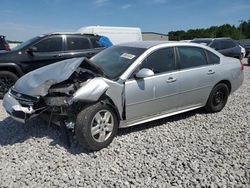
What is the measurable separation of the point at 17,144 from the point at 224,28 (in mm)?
83855

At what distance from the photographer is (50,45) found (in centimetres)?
762

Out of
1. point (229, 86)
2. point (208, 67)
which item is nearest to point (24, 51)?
point (208, 67)

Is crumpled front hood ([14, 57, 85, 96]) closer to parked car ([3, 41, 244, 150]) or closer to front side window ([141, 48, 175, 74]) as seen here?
parked car ([3, 41, 244, 150])

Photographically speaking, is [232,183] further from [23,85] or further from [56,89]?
[23,85]

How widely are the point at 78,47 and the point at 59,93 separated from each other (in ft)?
13.8

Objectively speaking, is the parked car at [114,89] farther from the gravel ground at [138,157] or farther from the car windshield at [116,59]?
the gravel ground at [138,157]

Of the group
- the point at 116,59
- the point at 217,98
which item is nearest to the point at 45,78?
the point at 116,59

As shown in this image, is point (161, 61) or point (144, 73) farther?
point (161, 61)

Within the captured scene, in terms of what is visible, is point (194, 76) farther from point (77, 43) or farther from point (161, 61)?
point (77, 43)

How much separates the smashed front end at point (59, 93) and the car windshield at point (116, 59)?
12.5 inches

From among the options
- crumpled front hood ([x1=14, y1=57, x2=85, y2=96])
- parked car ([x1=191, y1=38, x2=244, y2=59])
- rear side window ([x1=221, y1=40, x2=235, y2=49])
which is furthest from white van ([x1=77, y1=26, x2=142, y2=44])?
crumpled front hood ([x1=14, y1=57, x2=85, y2=96])

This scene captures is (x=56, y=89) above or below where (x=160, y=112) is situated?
above

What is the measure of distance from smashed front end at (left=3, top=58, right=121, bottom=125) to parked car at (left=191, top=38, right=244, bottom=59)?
1112cm

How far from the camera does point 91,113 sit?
12.6 feet
